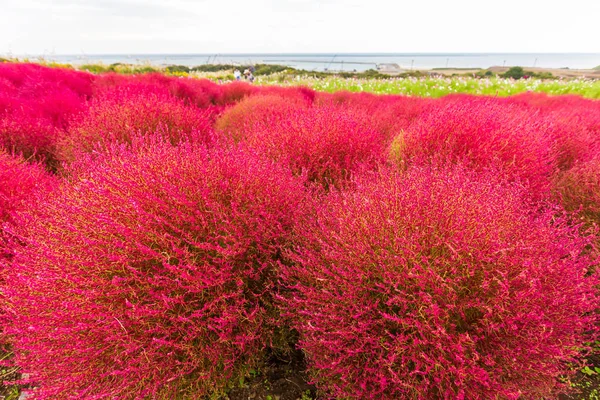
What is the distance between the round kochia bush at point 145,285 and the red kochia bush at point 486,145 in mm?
1820

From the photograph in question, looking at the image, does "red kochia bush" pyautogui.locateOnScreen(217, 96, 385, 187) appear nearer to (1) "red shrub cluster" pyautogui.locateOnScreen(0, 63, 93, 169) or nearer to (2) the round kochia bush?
(2) the round kochia bush

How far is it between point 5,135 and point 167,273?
3.49 metres

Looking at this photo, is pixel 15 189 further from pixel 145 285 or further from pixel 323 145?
pixel 323 145

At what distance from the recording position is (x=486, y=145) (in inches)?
110

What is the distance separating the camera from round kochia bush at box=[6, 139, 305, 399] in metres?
1.38

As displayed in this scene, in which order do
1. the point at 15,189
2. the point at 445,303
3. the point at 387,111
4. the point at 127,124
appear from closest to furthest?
the point at 445,303 → the point at 15,189 → the point at 127,124 → the point at 387,111

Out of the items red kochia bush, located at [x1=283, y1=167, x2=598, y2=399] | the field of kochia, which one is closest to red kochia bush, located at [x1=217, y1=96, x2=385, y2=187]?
the field of kochia

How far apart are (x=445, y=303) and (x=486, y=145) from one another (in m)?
2.04

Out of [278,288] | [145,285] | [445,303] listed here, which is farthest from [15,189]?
[445,303]

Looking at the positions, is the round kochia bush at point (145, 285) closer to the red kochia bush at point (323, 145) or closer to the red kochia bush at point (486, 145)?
the red kochia bush at point (323, 145)

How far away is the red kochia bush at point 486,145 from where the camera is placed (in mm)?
2713

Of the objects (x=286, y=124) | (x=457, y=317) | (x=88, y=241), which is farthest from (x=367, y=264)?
(x=286, y=124)

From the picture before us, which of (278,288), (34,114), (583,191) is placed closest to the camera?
(278,288)

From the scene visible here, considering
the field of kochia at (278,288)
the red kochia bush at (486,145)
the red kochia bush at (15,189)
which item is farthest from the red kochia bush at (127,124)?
the red kochia bush at (486,145)
